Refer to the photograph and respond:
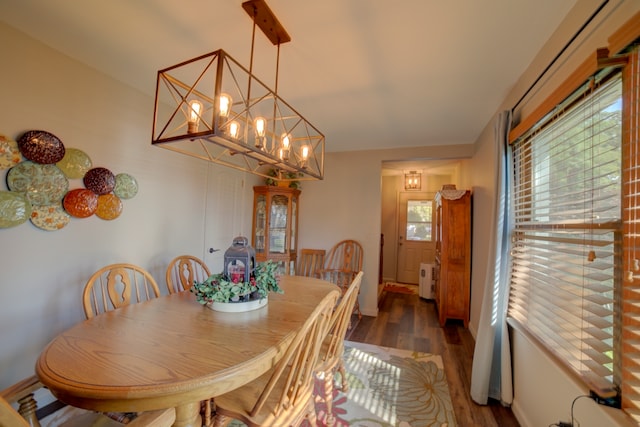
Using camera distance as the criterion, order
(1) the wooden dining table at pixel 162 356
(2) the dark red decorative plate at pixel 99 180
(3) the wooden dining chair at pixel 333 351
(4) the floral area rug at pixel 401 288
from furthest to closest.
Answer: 1. (4) the floral area rug at pixel 401 288
2. (2) the dark red decorative plate at pixel 99 180
3. (3) the wooden dining chair at pixel 333 351
4. (1) the wooden dining table at pixel 162 356

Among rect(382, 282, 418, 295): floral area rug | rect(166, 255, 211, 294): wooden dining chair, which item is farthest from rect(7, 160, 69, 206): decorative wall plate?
rect(382, 282, 418, 295): floral area rug

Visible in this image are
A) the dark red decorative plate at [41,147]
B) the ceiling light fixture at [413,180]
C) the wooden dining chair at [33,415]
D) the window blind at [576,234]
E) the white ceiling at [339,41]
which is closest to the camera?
the wooden dining chair at [33,415]

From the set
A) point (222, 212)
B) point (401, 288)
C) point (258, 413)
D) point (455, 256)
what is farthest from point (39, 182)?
point (401, 288)

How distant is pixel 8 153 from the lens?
63.1 inches

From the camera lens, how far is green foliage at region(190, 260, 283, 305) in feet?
4.82

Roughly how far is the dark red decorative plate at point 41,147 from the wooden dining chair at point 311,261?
2920mm

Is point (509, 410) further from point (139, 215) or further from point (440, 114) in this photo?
point (139, 215)

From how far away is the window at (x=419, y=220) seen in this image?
571cm

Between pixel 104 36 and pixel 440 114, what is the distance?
2.76 metres

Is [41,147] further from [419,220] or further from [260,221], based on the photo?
[419,220]

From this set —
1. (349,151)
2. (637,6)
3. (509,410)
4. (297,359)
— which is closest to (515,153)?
(637,6)

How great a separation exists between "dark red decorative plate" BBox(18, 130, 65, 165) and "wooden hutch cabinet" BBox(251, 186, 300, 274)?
7.29 ft

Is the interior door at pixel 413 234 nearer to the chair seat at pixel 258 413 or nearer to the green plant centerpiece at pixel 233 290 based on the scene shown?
the green plant centerpiece at pixel 233 290

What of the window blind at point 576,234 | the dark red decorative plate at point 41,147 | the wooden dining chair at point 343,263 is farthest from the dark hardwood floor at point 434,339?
the dark red decorative plate at point 41,147
